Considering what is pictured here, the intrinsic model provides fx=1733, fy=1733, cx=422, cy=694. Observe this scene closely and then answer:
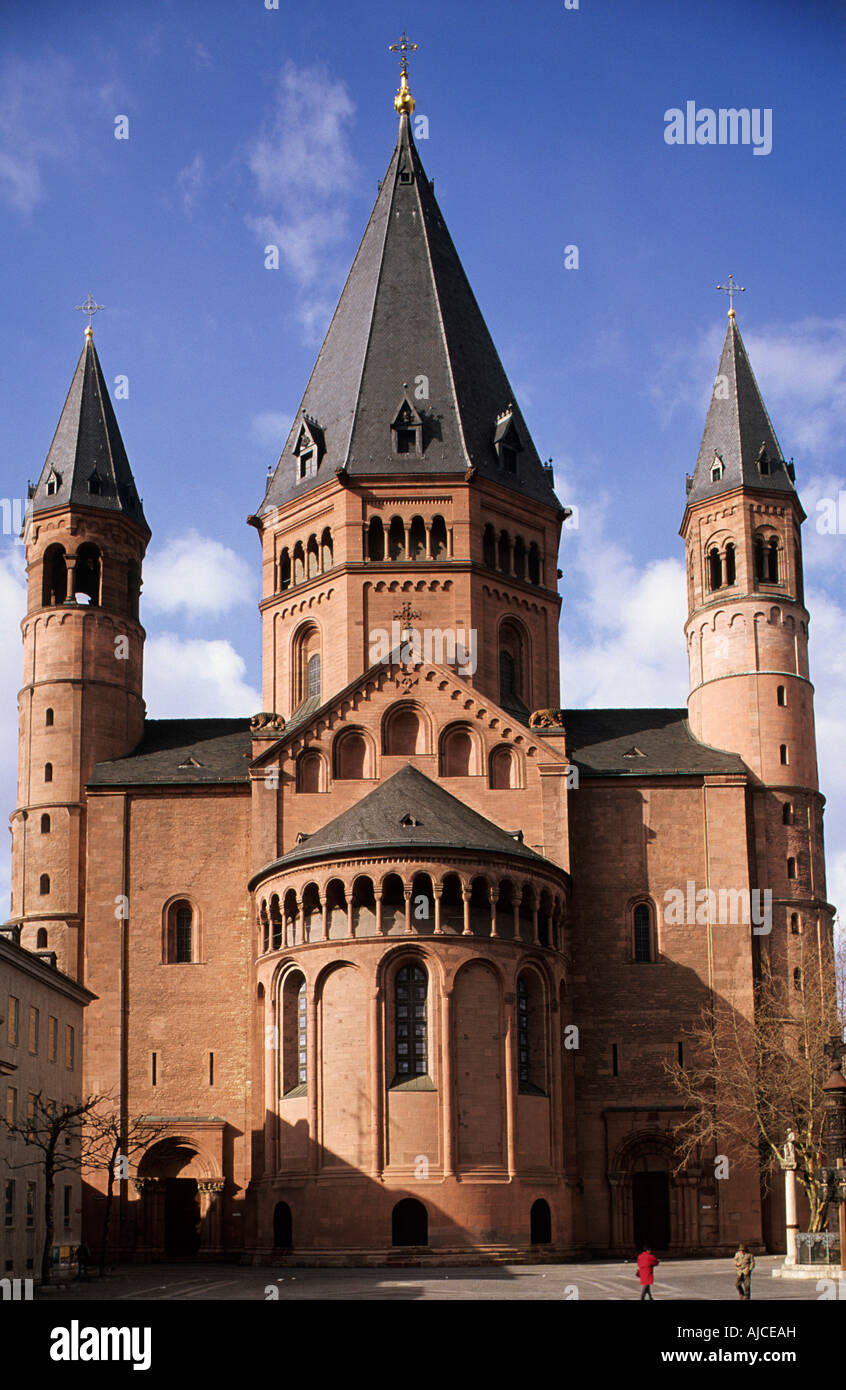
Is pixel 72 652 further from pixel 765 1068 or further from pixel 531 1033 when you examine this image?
pixel 765 1068

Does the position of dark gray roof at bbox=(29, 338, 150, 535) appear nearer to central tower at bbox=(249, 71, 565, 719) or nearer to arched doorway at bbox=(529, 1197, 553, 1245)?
central tower at bbox=(249, 71, 565, 719)

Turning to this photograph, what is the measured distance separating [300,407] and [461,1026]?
1235 inches

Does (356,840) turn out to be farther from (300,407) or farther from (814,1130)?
(300,407)

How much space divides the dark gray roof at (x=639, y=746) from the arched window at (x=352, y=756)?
6.44 m

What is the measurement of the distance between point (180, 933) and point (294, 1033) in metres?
8.46

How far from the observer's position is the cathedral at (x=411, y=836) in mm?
56469

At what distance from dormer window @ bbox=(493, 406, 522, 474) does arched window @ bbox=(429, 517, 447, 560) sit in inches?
166

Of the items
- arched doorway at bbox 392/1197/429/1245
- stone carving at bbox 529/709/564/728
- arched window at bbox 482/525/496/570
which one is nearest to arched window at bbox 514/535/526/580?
arched window at bbox 482/525/496/570

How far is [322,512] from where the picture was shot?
70.9 metres

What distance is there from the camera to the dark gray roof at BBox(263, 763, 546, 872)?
57.1m

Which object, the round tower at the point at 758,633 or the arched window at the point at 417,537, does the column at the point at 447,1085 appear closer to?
the round tower at the point at 758,633

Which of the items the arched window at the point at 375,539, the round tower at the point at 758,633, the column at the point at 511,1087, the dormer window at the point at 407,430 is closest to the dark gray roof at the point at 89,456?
the arched window at the point at 375,539
